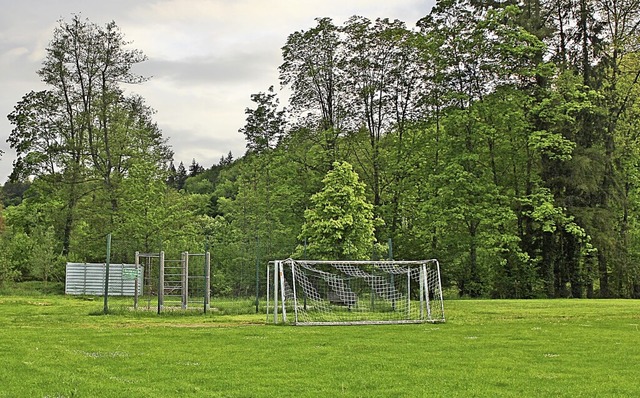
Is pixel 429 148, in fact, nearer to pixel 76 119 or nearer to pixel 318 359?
pixel 76 119

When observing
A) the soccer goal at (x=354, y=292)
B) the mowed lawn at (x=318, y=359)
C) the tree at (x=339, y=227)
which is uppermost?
the tree at (x=339, y=227)

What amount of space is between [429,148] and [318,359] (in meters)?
28.8

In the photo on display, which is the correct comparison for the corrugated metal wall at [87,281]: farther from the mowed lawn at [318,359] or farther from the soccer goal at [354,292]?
the mowed lawn at [318,359]

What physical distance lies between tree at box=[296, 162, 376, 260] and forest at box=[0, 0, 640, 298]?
6314 millimetres

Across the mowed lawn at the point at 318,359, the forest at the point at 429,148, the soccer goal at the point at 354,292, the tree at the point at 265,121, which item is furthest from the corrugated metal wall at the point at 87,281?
the mowed lawn at the point at 318,359

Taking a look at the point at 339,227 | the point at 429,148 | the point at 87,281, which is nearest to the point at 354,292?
the point at 339,227

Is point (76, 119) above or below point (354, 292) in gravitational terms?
above

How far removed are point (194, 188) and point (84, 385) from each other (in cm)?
7966

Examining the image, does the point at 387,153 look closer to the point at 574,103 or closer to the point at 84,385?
the point at 574,103

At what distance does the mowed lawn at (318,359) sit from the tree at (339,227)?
6404 millimetres

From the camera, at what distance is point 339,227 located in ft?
82.0

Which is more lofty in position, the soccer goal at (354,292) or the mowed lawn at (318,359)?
the soccer goal at (354,292)

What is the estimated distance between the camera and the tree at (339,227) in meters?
25.0

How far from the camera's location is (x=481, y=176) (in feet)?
123
